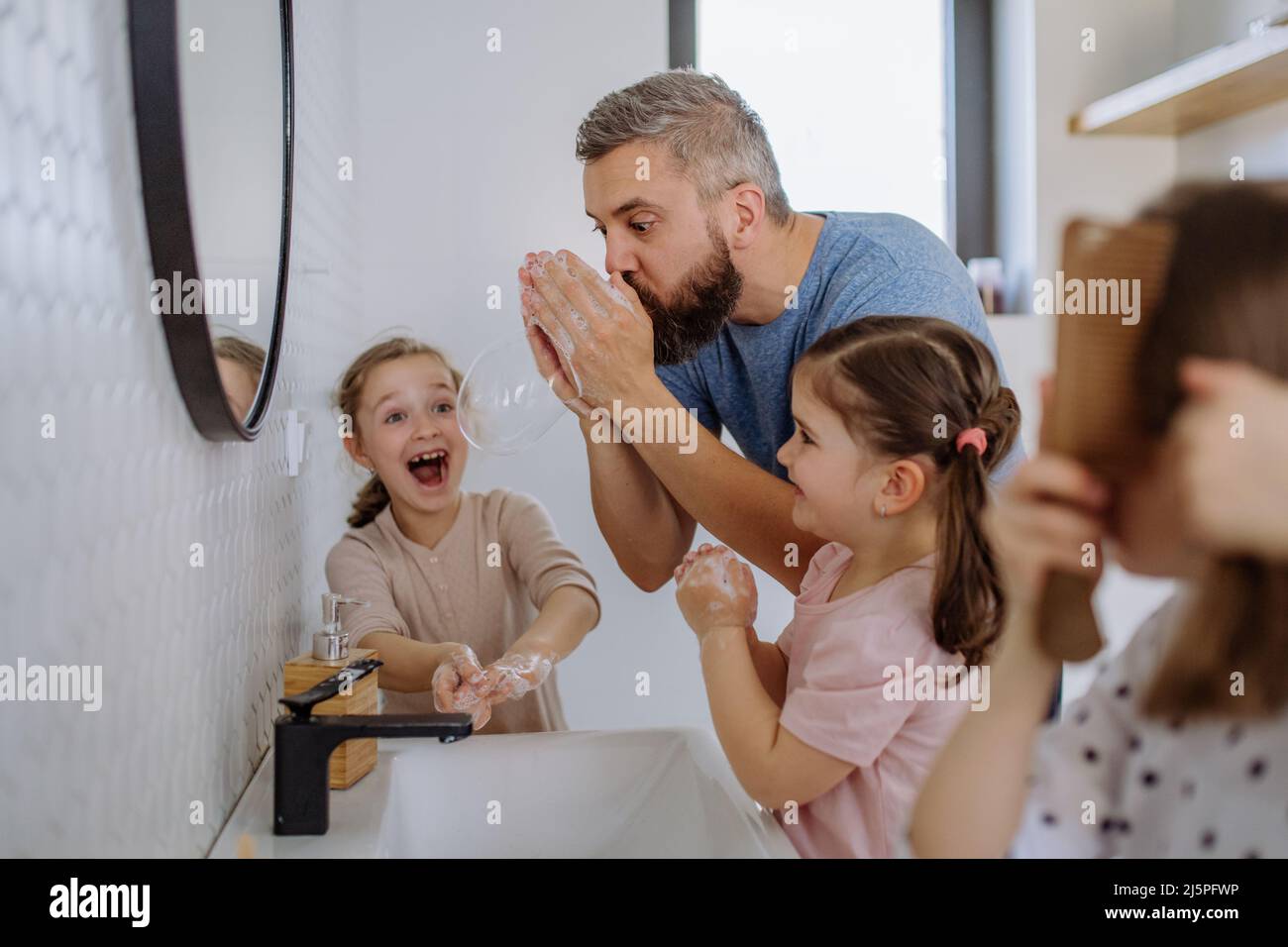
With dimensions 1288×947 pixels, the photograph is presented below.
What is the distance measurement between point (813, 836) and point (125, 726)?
0.38m

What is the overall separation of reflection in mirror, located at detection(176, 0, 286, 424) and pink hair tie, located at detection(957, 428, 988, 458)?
0.40 m

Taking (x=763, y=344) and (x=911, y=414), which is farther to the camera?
(x=763, y=344)

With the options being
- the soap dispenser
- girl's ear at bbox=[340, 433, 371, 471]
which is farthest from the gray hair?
the soap dispenser

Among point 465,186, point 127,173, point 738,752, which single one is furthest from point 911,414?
point 465,186

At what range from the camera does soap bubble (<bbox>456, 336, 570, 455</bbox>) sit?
2.52 ft

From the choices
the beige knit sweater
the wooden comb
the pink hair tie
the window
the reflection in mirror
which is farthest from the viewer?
the window

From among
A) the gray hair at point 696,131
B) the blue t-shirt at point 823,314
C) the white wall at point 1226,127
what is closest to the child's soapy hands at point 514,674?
the blue t-shirt at point 823,314

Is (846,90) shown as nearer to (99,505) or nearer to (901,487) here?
(901,487)

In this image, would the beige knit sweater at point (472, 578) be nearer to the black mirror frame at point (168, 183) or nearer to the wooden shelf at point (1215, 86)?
the black mirror frame at point (168, 183)

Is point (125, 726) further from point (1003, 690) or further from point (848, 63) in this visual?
point (848, 63)

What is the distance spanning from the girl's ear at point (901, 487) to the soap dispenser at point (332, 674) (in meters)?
0.33

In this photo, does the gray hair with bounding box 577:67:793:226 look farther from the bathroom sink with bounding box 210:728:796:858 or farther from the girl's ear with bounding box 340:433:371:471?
the bathroom sink with bounding box 210:728:796:858

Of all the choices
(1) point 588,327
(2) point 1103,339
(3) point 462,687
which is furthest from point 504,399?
(2) point 1103,339
